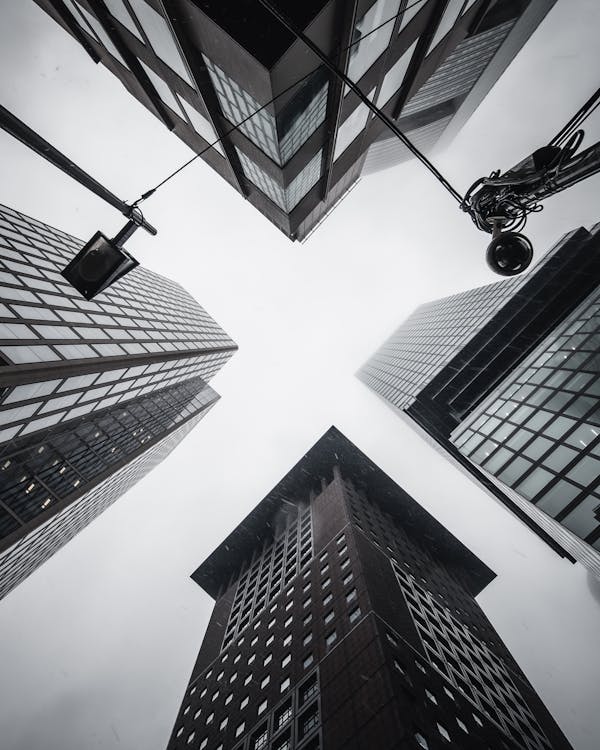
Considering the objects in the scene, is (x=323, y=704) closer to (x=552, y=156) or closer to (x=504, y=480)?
(x=504, y=480)

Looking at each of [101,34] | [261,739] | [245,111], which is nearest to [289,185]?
[245,111]

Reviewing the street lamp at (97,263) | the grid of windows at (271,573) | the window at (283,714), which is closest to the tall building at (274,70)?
the street lamp at (97,263)

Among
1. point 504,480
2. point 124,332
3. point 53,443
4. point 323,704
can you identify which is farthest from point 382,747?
point 124,332

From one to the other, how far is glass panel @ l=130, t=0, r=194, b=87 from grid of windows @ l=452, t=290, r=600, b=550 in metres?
20.0

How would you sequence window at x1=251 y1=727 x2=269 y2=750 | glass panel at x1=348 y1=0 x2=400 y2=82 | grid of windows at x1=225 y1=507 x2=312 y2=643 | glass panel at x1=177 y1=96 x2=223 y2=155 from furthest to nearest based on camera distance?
grid of windows at x1=225 y1=507 x2=312 y2=643
window at x1=251 y1=727 x2=269 y2=750
glass panel at x1=177 y1=96 x2=223 y2=155
glass panel at x1=348 y1=0 x2=400 y2=82

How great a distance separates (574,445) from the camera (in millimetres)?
16156

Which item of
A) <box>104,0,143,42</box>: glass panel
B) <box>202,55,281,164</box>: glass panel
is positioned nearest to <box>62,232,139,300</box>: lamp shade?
<box>202,55,281,164</box>: glass panel

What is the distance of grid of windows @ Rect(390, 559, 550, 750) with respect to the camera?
2559 centimetres

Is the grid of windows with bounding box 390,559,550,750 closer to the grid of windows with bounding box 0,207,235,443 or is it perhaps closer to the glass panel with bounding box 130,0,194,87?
the grid of windows with bounding box 0,207,235,443

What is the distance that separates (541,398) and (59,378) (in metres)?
23.3

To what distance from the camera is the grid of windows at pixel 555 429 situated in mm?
15094

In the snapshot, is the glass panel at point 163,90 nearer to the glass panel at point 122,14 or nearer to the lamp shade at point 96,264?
the glass panel at point 122,14

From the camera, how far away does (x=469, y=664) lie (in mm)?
30891

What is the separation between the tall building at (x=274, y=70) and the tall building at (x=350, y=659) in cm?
2351
